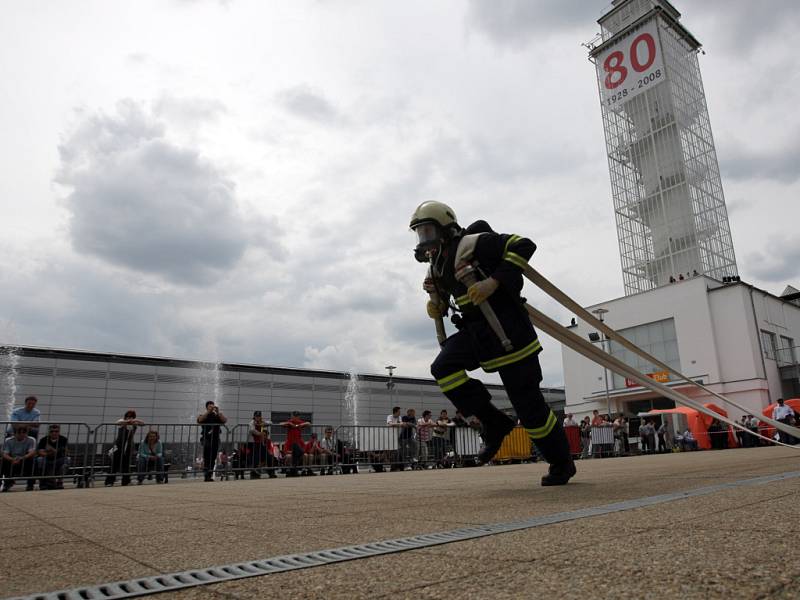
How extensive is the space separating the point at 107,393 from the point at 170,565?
32085 millimetres

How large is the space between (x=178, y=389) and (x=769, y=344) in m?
30.7

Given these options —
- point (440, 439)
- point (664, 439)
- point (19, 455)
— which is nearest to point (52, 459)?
point (19, 455)

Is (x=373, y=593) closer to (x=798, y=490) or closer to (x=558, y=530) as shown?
(x=558, y=530)

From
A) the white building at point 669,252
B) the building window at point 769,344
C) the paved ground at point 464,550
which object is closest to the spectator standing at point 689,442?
the white building at point 669,252

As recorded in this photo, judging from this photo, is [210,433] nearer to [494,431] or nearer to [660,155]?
[494,431]

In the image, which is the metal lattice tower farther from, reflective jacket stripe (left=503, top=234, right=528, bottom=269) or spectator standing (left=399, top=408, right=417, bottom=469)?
reflective jacket stripe (left=503, top=234, right=528, bottom=269)

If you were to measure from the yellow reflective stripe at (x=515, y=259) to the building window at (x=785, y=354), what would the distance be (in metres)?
32.5

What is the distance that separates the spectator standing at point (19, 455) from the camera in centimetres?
974

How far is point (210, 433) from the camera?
38.9ft

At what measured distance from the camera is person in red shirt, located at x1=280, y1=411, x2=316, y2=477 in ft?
41.2

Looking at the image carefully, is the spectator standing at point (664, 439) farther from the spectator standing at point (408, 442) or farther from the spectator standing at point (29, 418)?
the spectator standing at point (29, 418)

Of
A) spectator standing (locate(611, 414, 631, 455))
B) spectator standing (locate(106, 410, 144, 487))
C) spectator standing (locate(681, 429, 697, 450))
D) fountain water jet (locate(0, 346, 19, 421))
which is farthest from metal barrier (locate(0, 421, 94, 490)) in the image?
fountain water jet (locate(0, 346, 19, 421))

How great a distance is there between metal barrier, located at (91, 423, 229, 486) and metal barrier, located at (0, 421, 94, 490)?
257mm

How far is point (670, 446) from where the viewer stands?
915 inches
